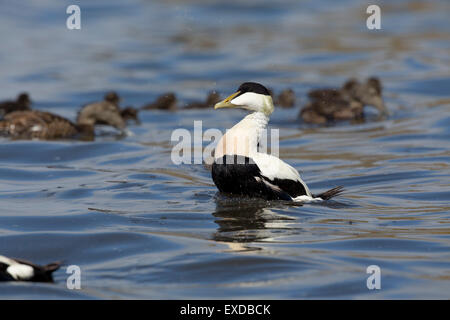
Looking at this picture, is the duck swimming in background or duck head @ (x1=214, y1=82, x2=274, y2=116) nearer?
duck head @ (x1=214, y1=82, x2=274, y2=116)

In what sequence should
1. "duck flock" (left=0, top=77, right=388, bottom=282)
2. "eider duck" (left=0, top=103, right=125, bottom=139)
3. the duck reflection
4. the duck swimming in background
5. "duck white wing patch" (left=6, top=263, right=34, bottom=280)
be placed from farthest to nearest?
Answer: the duck swimming in background
"eider duck" (left=0, top=103, right=125, bottom=139)
"duck flock" (left=0, top=77, right=388, bottom=282)
the duck reflection
"duck white wing patch" (left=6, top=263, right=34, bottom=280)

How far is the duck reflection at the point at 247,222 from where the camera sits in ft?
25.6

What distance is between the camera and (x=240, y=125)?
29.1 feet

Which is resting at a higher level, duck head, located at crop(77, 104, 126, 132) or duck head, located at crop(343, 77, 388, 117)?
duck head, located at crop(343, 77, 388, 117)

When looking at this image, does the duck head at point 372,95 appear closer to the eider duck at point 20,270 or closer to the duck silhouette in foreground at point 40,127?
the duck silhouette in foreground at point 40,127

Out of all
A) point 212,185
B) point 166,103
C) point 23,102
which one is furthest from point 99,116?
point 212,185

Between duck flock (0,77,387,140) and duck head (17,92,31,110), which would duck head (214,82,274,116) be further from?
duck head (17,92,31,110)

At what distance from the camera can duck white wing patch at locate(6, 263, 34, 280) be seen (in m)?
6.36

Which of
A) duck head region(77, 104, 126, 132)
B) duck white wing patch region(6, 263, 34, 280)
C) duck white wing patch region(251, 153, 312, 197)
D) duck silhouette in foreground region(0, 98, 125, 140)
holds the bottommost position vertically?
duck white wing patch region(6, 263, 34, 280)

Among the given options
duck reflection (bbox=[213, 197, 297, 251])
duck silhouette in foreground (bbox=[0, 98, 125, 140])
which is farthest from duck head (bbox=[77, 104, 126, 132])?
duck reflection (bbox=[213, 197, 297, 251])

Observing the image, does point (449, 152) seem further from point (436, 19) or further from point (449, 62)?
point (436, 19)

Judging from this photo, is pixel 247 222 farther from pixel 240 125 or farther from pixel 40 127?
pixel 40 127

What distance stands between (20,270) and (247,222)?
2.60 meters

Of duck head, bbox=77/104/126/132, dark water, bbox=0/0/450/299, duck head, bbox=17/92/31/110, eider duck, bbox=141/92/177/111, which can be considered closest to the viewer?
dark water, bbox=0/0/450/299
